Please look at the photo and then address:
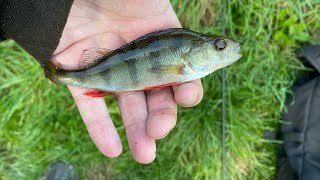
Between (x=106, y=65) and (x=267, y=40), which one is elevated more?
(x=106, y=65)

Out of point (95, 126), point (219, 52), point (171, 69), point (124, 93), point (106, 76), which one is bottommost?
point (95, 126)

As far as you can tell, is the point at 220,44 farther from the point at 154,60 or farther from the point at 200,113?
the point at 200,113

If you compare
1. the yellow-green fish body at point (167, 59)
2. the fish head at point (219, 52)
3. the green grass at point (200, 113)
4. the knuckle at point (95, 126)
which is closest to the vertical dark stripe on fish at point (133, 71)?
the yellow-green fish body at point (167, 59)

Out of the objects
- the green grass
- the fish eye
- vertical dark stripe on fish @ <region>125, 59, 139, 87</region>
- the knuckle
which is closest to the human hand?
the knuckle

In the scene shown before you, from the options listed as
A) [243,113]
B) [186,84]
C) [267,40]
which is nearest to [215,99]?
[243,113]

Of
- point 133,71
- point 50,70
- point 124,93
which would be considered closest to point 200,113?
point 124,93

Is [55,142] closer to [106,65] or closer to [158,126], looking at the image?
[106,65]
